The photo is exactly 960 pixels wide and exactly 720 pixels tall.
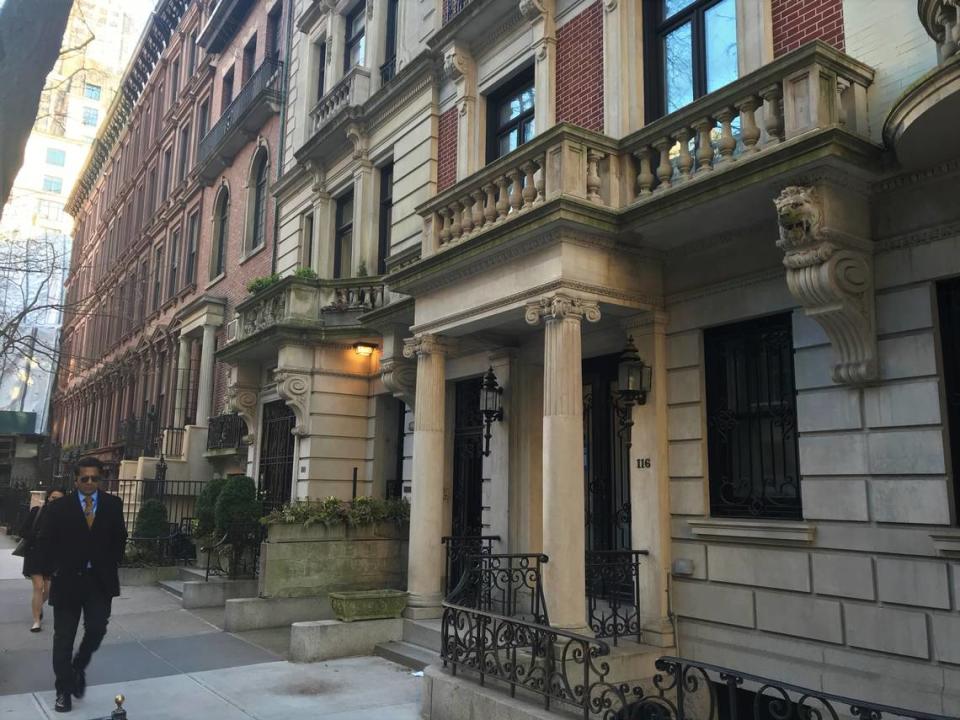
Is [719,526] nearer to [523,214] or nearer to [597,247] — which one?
[597,247]

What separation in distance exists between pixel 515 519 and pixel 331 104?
34.3 ft

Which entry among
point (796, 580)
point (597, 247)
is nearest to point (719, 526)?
point (796, 580)

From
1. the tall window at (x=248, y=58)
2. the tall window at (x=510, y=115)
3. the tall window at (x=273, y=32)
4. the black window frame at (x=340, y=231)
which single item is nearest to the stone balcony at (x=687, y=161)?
the tall window at (x=510, y=115)

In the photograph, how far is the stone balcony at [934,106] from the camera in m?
5.48

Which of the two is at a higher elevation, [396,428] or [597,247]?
[597,247]

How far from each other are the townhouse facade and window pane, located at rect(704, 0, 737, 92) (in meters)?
0.04

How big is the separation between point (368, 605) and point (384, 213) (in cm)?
832

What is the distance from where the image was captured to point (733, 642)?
25.3 feet

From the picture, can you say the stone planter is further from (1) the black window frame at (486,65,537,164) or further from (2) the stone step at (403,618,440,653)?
(1) the black window frame at (486,65,537,164)

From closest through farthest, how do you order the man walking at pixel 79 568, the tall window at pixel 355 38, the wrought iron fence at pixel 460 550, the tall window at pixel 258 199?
the man walking at pixel 79 568 → the wrought iron fence at pixel 460 550 → the tall window at pixel 355 38 → the tall window at pixel 258 199

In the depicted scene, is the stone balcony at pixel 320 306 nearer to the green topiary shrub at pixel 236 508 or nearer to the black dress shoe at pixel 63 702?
the green topiary shrub at pixel 236 508

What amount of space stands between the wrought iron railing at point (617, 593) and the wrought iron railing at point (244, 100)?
15.8 m

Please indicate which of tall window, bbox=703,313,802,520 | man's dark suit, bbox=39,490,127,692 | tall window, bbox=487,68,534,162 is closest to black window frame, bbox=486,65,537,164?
tall window, bbox=487,68,534,162

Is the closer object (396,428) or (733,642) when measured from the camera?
(733,642)
